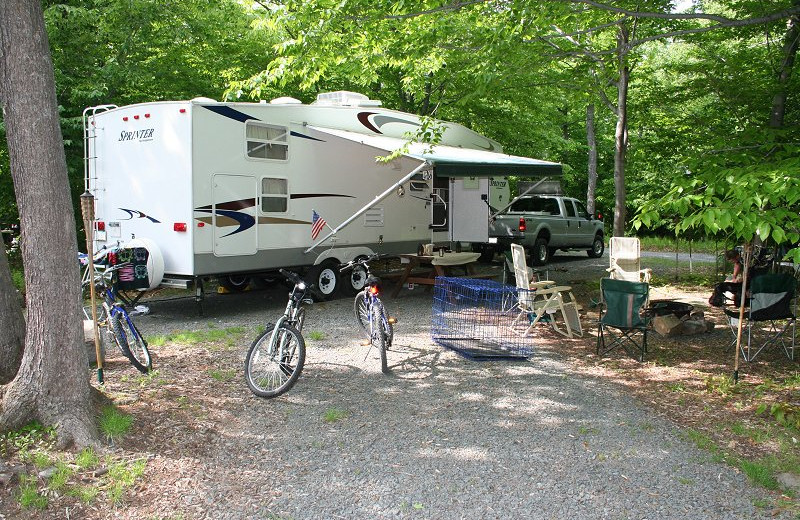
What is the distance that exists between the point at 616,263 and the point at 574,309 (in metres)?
2.37

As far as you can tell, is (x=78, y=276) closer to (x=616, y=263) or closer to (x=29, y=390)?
(x=29, y=390)

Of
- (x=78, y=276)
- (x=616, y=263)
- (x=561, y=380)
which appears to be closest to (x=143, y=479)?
(x=78, y=276)

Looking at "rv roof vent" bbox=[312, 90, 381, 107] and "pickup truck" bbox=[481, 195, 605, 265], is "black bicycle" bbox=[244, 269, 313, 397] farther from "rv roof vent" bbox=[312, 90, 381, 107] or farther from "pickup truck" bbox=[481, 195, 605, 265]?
"pickup truck" bbox=[481, 195, 605, 265]

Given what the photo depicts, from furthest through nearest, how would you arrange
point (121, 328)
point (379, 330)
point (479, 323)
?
point (479, 323) < point (379, 330) < point (121, 328)

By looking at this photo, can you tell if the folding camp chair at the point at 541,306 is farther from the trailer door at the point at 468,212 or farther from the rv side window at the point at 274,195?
the trailer door at the point at 468,212

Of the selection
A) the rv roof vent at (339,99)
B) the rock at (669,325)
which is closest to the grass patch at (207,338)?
the rv roof vent at (339,99)

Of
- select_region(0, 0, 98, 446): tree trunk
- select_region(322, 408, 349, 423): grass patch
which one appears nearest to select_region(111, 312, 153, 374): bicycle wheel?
select_region(0, 0, 98, 446): tree trunk

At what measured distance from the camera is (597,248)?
61.1 feet

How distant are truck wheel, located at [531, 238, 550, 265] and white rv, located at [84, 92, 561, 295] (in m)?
4.50

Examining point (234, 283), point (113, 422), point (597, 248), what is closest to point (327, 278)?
point (234, 283)

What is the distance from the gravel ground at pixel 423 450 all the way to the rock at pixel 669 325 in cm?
217

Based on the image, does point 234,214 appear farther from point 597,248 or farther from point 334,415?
point 597,248

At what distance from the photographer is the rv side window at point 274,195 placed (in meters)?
9.48

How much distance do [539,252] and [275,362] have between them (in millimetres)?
11524
